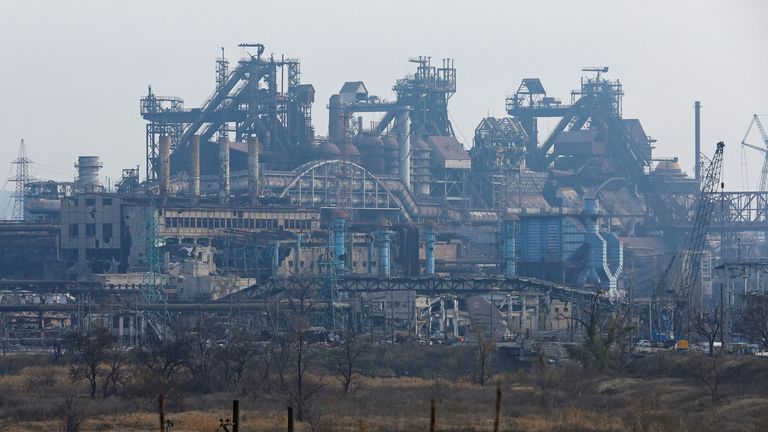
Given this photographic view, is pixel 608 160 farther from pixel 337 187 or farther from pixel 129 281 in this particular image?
pixel 129 281

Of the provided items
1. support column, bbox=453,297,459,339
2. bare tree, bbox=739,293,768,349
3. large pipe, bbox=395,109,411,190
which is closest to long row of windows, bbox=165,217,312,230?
large pipe, bbox=395,109,411,190

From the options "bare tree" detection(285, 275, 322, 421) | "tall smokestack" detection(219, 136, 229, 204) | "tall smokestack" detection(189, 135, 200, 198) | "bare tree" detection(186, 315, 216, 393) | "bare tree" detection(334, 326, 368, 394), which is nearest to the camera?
"bare tree" detection(285, 275, 322, 421)

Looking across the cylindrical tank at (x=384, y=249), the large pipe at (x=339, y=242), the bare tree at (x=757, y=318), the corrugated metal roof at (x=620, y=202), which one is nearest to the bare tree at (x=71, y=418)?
the bare tree at (x=757, y=318)

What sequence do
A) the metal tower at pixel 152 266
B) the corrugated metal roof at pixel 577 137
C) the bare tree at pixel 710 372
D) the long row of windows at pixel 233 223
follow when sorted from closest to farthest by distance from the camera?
the bare tree at pixel 710 372, the metal tower at pixel 152 266, the long row of windows at pixel 233 223, the corrugated metal roof at pixel 577 137

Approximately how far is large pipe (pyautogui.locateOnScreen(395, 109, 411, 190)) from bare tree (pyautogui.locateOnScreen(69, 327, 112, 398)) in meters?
87.9

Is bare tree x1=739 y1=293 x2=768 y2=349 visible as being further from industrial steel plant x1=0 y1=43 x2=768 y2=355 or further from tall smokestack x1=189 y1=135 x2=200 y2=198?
tall smokestack x1=189 y1=135 x2=200 y2=198

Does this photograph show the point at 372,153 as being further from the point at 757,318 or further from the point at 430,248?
the point at 757,318

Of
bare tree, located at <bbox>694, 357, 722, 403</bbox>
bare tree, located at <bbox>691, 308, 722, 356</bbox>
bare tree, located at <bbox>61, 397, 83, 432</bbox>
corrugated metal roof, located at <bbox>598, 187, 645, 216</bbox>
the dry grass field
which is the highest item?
corrugated metal roof, located at <bbox>598, 187, 645, 216</bbox>

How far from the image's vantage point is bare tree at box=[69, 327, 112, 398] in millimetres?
63025

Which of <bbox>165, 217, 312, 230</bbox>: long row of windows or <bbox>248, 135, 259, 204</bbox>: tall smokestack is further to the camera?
<bbox>248, 135, 259, 204</bbox>: tall smokestack

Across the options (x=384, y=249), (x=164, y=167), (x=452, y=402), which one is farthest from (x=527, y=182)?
(x=452, y=402)

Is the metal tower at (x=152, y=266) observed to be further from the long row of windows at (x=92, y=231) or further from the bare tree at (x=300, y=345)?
the bare tree at (x=300, y=345)

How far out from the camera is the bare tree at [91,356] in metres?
63.0

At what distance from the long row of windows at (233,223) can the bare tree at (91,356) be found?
54.4 meters
